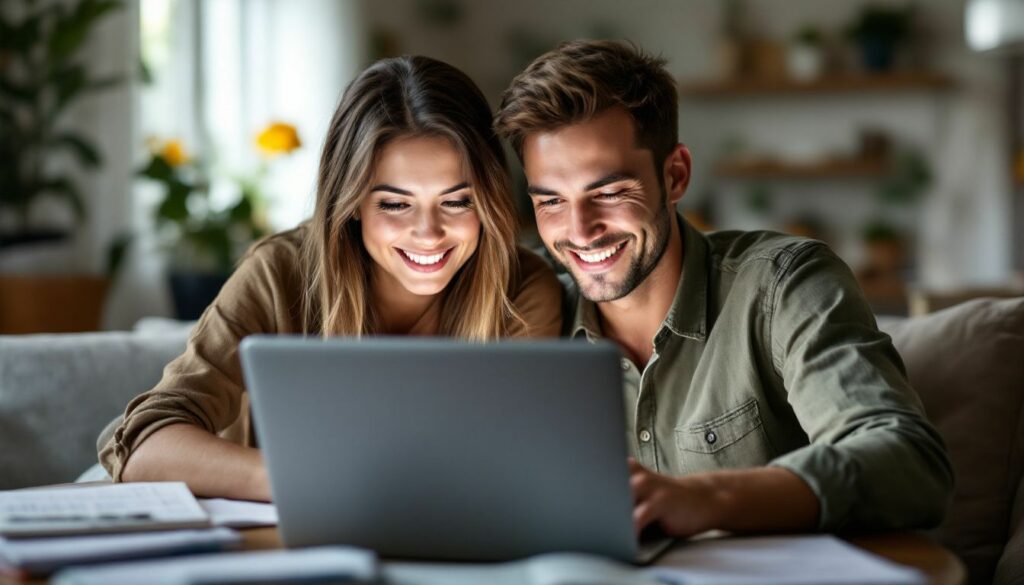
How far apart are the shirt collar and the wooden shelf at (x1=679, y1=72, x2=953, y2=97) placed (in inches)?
216

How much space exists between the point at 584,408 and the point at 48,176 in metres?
3.65

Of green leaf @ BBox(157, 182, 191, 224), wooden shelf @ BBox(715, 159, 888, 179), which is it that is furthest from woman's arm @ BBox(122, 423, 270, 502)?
wooden shelf @ BBox(715, 159, 888, 179)

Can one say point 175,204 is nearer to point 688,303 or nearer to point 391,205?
point 391,205

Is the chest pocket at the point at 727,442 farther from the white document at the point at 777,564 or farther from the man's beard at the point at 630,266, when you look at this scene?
the white document at the point at 777,564

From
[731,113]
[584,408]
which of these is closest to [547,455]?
[584,408]

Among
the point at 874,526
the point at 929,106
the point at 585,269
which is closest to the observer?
the point at 874,526

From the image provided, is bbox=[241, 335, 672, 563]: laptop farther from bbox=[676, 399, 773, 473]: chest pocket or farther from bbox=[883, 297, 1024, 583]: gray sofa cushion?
bbox=[883, 297, 1024, 583]: gray sofa cushion

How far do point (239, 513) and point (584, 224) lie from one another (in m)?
0.67

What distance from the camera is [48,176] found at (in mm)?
4242

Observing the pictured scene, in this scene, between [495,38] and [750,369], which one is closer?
[750,369]

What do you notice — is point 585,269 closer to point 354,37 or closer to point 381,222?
point 381,222

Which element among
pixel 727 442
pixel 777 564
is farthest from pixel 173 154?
pixel 777 564

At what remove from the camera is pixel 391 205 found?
1890mm

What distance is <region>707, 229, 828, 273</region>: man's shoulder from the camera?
1.69 metres
